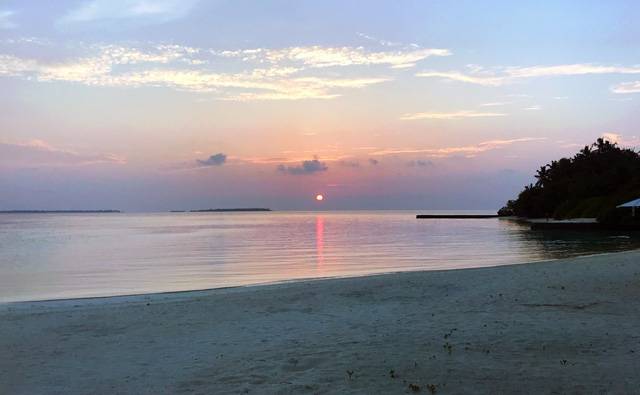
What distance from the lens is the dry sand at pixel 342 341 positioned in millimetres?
8008

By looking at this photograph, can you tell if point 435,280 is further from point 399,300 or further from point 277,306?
point 277,306

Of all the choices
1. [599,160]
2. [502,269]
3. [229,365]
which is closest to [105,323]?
[229,365]

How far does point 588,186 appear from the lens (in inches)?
3871

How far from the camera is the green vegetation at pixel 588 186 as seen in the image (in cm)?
8464

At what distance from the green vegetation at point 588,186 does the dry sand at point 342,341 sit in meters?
58.9

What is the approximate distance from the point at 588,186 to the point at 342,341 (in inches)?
3881

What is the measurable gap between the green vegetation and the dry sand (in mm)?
58859

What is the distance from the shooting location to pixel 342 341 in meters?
10.5

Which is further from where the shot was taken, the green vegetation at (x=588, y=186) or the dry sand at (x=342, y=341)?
the green vegetation at (x=588, y=186)

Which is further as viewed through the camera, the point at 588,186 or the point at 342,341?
the point at 588,186

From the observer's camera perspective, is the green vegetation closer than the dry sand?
No

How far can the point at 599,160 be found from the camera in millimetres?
107875

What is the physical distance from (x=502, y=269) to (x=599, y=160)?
317 feet

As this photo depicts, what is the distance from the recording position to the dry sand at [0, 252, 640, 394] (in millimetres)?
8008
